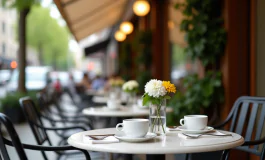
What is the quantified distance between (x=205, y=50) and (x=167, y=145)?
3512 mm

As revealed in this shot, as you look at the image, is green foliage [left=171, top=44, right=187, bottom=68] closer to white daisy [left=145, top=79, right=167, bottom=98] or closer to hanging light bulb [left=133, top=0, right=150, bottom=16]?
hanging light bulb [left=133, top=0, right=150, bottom=16]

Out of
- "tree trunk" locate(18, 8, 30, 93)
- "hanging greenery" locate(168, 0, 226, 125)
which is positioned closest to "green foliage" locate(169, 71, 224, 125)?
"hanging greenery" locate(168, 0, 226, 125)

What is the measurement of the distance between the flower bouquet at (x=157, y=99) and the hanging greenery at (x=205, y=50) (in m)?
2.69

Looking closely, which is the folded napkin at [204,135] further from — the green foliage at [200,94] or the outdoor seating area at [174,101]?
the green foliage at [200,94]

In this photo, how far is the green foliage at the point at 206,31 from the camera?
5391 mm

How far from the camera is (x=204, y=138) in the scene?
8.20 feet

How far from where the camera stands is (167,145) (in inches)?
88.4

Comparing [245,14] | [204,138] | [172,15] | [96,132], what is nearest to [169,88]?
[204,138]

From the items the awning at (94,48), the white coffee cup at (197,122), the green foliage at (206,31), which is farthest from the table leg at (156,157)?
the awning at (94,48)

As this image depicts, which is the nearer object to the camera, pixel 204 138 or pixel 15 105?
pixel 204 138

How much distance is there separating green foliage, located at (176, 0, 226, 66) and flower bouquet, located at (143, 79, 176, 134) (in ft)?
9.15

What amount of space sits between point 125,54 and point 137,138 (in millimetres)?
12560

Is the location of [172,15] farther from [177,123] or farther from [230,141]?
[230,141]

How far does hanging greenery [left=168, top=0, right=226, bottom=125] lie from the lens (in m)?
5.39
